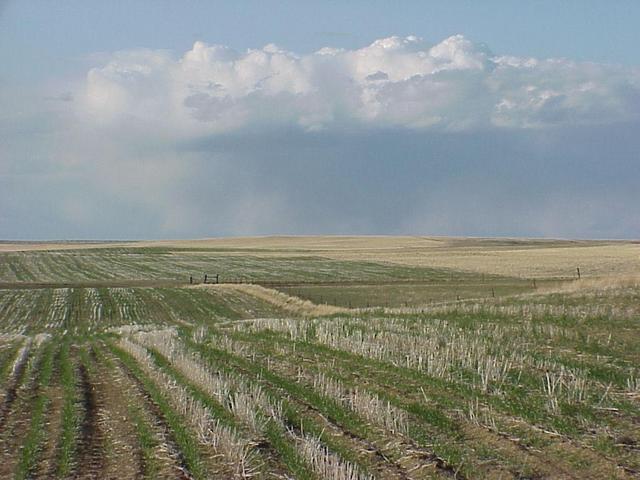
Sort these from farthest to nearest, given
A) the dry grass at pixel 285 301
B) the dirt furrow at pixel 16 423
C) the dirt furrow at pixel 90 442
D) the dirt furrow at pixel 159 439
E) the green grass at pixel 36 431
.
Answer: the dry grass at pixel 285 301, the dirt furrow at pixel 16 423, the green grass at pixel 36 431, the dirt furrow at pixel 90 442, the dirt furrow at pixel 159 439

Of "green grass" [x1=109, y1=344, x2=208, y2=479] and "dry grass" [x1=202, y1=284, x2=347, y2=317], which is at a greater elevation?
"dry grass" [x1=202, y1=284, x2=347, y2=317]

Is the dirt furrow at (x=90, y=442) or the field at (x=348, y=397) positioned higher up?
the field at (x=348, y=397)

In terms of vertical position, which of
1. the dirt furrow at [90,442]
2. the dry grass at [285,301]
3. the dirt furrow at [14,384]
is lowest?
the dirt furrow at [90,442]

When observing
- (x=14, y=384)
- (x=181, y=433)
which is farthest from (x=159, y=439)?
(x=14, y=384)

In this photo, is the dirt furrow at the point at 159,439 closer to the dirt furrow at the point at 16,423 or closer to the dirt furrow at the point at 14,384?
the dirt furrow at the point at 16,423

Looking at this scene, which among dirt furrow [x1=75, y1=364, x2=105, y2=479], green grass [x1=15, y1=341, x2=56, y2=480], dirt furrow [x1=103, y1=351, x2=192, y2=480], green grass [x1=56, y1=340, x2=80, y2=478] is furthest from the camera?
green grass [x1=56, y1=340, x2=80, y2=478]

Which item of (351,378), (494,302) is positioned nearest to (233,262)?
(494,302)

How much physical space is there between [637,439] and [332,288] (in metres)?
47.5

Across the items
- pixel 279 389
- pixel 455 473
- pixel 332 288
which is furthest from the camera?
pixel 332 288

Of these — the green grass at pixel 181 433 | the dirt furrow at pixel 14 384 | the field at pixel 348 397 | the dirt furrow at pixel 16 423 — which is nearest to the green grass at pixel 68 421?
the field at pixel 348 397

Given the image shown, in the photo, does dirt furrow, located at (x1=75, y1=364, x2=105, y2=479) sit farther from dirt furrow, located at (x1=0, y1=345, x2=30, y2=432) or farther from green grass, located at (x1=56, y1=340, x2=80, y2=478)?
dirt furrow, located at (x1=0, y1=345, x2=30, y2=432)

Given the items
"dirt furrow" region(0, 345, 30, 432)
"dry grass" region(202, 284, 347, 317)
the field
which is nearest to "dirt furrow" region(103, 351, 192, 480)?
the field

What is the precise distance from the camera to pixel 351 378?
15.9 m

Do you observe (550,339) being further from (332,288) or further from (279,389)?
(332,288)
